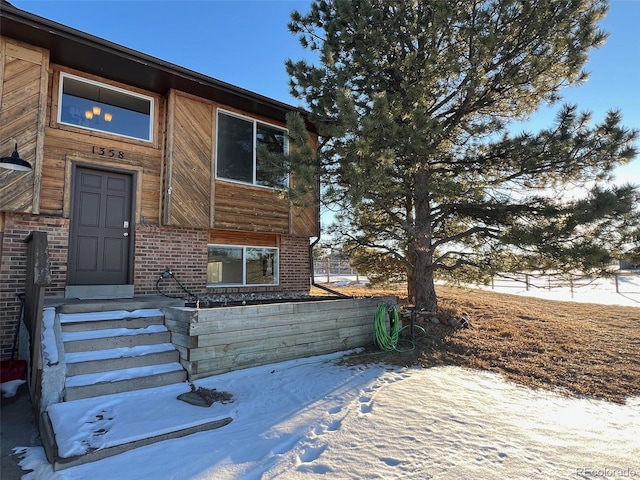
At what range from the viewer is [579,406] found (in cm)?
389

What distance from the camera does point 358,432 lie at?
3.08 m

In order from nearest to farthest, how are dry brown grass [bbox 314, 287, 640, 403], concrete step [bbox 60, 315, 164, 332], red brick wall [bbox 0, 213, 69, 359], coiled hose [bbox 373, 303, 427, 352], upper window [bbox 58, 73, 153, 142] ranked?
concrete step [bbox 60, 315, 164, 332] → dry brown grass [bbox 314, 287, 640, 403] → red brick wall [bbox 0, 213, 69, 359] → coiled hose [bbox 373, 303, 427, 352] → upper window [bbox 58, 73, 153, 142]

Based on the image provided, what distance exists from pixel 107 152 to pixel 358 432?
587 centimetres

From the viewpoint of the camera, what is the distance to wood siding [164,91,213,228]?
6.71 m

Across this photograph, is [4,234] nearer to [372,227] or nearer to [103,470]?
[103,470]

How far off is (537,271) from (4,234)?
321 inches

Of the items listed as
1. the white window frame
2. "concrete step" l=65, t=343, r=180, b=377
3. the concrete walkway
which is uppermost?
the white window frame

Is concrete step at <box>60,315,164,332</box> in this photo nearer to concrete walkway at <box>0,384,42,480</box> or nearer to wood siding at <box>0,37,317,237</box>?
concrete walkway at <box>0,384,42,480</box>

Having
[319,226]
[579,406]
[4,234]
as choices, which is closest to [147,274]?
[4,234]

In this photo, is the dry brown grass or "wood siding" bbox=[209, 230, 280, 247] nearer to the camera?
the dry brown grass

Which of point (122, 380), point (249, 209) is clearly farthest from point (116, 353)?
point (249, 209)

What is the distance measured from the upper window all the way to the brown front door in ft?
2.55

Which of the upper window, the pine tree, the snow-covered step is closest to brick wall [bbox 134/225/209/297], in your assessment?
the snow-covered step

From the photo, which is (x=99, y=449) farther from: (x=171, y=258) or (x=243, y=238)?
(x=243, y=238)
